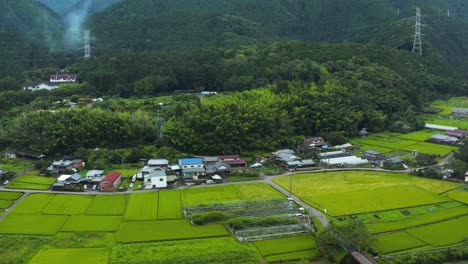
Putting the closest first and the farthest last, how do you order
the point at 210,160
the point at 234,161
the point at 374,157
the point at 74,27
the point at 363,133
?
the point at 210,160 → the point at 234,161 → the point at 374,157 → the point at 363,133 → the point at 74,27

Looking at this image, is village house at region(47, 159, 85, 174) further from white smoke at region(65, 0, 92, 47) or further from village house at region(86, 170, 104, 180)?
white smoke at region(65, 0, 92, 47)

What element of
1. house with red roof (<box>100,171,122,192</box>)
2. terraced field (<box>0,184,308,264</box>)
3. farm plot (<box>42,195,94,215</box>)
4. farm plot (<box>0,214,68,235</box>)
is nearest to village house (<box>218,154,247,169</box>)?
terraced field (<box>0,184,308,264</box>)

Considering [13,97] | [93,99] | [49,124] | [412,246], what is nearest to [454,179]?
[412,246]

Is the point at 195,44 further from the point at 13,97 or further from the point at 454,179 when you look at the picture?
the point at 454,179

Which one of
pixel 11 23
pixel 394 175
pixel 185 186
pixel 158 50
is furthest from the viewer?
pixel 11 23

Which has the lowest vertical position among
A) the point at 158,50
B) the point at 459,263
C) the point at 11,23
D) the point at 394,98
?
the point at 459,263

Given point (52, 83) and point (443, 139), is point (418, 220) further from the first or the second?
point (52, 83)

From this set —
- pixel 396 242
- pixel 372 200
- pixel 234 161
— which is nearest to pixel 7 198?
pixel 234 161
